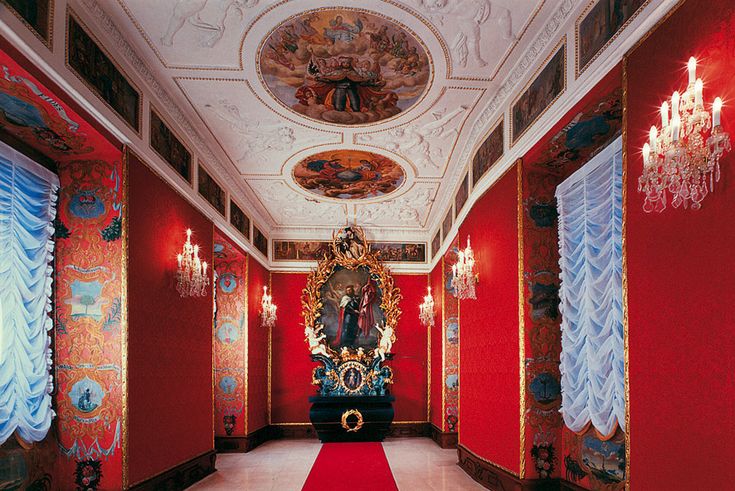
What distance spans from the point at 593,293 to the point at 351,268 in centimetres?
1094

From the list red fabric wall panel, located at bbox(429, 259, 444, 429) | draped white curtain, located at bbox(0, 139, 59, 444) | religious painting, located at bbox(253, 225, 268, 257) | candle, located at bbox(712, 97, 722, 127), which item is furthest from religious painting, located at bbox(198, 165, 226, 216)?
candle, located at bbox(712, 97, 722, 127)

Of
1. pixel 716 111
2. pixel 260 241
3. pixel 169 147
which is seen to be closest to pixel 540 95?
pixel 716 111

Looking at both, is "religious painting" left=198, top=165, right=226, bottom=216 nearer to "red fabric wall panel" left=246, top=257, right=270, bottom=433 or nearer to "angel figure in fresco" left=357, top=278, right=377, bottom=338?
"red fabric wall panel" left=246, top=257, right=270, bottom=433

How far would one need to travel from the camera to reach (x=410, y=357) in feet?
55.4

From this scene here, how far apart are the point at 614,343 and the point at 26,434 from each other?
6474 millimetres

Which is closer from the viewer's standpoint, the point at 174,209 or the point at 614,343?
the point at 614,343

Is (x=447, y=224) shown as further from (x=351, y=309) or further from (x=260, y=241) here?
(x=260, y=241)

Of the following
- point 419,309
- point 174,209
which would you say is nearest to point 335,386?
point 419,309

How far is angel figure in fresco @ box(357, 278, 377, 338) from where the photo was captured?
16516 mm

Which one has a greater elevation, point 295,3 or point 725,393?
point 295,3

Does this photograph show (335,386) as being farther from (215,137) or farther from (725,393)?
(725,393)

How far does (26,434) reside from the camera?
5.97 metres

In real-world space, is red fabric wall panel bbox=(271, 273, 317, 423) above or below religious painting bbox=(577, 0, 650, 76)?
below

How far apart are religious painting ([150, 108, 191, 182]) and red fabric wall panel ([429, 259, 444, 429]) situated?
770 centimetres
